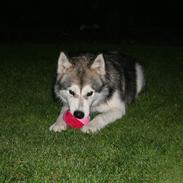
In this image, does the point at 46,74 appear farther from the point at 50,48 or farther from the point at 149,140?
the point at 50,48

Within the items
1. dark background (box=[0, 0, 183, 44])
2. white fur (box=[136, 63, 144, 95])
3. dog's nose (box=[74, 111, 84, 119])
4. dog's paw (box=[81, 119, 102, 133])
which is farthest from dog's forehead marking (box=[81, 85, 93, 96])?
dark background (box=[0, 0, 183, 44])

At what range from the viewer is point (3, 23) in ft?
61.0

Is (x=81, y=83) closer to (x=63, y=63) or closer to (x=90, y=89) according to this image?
(x=90, y=89)

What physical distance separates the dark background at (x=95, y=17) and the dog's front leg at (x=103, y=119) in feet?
43.0

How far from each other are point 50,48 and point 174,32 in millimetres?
7099

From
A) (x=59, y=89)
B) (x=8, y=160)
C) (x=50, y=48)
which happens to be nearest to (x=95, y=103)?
(x=59, y=89)

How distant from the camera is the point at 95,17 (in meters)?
19.8

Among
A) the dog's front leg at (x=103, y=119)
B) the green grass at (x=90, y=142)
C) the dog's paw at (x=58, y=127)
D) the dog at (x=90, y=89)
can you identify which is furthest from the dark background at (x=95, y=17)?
the dog's paw at (x=58, y=127)

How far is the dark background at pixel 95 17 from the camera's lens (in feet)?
61.7

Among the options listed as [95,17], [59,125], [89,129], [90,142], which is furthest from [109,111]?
[95,17]

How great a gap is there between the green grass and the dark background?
11.3 m

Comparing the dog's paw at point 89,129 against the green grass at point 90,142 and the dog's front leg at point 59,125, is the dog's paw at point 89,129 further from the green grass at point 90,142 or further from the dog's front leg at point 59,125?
the dog's front leg at point 59,125

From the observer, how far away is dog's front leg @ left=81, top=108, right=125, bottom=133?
15.9 ft

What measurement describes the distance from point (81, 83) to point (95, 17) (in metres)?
15.2
